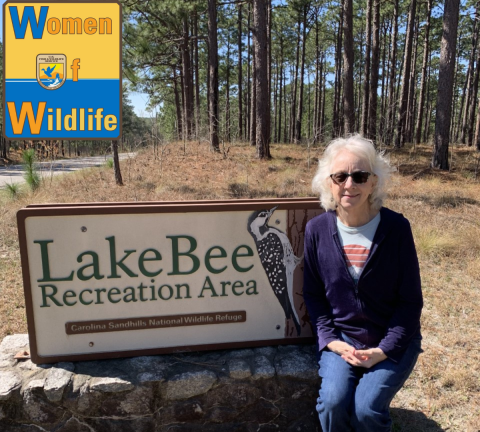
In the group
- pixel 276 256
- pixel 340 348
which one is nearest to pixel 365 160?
pixel 276 256

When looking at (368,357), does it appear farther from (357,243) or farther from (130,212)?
(130,212)

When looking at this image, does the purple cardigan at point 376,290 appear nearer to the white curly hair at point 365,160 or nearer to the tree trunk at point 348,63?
the white curly hair at point 365,160

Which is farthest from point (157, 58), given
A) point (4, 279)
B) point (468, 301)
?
point (468, 301)

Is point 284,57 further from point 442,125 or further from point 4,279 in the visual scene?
point 4,279

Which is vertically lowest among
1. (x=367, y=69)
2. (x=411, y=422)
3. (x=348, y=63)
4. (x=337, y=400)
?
(x=411, y=422)

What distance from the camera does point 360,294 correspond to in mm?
1795

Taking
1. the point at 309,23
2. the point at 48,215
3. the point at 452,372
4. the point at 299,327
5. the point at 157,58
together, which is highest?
the point at 309,23

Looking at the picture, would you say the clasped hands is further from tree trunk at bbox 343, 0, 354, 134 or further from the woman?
tree trunk at bbox 343, 0, 354, 134

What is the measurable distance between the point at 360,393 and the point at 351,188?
0.86m

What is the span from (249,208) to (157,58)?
17.1 m

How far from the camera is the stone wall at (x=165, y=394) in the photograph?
6.52 ft

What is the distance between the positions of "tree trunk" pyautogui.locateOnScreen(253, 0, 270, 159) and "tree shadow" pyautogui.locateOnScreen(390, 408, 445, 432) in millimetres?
9953

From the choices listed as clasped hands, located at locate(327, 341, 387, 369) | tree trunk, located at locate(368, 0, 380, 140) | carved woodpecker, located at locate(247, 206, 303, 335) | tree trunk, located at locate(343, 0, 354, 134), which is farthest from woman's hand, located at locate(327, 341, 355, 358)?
tree trunk, located at locate(368, 0, 380, 140)

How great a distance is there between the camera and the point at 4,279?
4.09 m
